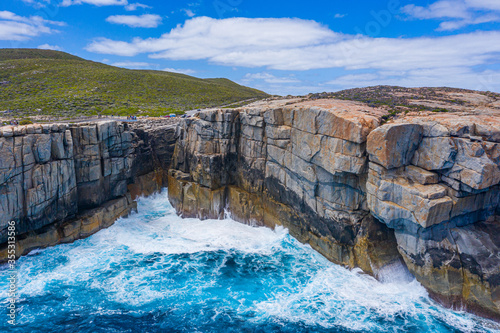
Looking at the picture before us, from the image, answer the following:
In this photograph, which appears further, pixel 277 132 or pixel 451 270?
pixel 277 132

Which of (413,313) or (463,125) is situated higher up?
(463,125)

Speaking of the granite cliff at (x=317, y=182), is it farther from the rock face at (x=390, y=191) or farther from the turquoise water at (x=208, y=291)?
the turquoise water at (x=208, y=291)

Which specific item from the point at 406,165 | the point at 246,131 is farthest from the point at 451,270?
the point at 246,131

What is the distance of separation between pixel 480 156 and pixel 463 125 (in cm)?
258

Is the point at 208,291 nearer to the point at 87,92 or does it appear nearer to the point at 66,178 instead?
the point at 66,178

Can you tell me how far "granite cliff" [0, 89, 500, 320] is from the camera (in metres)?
22.2

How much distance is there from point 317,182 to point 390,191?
7.46 meters

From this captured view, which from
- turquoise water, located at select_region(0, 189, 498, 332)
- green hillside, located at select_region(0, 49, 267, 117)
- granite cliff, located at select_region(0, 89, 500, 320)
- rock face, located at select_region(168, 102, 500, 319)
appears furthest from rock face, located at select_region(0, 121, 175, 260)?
green hillside, located at select_region(0, 49, 267, 117)

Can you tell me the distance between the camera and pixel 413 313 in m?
22.2

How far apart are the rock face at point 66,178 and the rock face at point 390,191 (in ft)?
57.2

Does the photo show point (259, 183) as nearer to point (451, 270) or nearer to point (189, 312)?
point (189, 312)

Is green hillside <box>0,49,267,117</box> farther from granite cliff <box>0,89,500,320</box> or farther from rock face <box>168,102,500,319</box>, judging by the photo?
rock face <box>168,102,500,319</box>

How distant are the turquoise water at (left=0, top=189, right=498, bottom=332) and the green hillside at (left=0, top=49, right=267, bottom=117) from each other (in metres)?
39.1

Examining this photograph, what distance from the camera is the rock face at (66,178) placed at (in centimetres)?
2772
